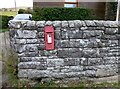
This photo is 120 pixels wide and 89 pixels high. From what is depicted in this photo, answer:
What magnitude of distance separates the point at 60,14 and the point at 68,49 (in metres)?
3.92

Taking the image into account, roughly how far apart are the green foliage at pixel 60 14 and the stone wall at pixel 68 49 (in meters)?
3.17

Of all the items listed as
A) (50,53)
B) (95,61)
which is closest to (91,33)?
(95,61)

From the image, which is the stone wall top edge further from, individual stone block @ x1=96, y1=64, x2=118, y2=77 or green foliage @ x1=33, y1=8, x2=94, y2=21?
green foliage @ x1=33, y1=8, x2=94, y2=21

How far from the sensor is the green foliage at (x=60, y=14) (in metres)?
8.66

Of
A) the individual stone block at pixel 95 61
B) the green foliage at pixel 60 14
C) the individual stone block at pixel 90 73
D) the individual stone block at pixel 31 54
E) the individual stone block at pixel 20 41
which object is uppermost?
the green foliage at pixel 60 14

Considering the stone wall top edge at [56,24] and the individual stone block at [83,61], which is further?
the individual stone block at [83,61]

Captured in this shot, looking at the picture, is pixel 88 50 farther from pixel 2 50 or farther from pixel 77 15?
pixel 77 15

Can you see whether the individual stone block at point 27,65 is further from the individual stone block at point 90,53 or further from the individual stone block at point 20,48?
the individual stone block at point 90,53

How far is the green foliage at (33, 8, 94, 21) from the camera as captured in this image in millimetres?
8656

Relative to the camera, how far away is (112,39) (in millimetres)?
5441

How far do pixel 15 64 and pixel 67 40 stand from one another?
1.47m

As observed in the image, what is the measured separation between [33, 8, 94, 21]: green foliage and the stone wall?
10.4 ft

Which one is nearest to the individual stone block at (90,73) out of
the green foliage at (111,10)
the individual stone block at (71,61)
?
the individual stone block at (71,61)

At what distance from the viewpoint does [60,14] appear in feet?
29.8
